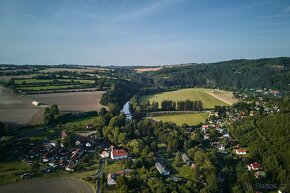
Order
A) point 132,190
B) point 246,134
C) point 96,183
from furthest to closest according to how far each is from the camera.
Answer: point 246,134
point 96,183
point 132,190

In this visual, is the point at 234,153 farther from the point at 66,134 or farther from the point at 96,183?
the point at 66,134

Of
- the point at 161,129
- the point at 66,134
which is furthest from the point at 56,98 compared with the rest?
the point at 161,129

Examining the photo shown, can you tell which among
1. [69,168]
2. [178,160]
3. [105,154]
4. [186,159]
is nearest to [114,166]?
[105,154]

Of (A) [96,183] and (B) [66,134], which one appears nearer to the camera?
(A) [96,183]

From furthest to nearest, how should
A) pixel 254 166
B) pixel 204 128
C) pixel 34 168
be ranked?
pixel 204 128
pixel 254 166
pixel 34 168

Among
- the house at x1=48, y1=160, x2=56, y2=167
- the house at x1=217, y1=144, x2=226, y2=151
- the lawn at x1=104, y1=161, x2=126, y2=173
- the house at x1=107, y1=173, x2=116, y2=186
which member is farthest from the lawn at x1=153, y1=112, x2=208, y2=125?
the house at x1=107, y1=173, x2=116, y2=186

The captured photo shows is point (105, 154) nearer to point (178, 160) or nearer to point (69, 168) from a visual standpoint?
point (69, 168)

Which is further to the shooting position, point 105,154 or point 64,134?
point 64,134
